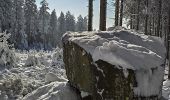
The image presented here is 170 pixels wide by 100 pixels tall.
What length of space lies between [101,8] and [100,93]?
9.30 m

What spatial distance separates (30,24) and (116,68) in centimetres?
7313

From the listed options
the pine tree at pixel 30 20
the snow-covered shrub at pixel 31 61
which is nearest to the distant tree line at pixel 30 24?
the pine tree at pixel 30 20

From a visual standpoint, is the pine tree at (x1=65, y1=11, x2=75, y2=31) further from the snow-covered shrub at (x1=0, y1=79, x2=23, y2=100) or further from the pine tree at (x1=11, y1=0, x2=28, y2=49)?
the snow-covered shrub at (x1=0, y1=79, x2=23, y2=100)

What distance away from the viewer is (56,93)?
27.8ft

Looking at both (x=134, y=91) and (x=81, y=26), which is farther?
(x=81, y=26)

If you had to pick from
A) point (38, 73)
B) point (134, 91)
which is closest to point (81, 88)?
point (134, 91)

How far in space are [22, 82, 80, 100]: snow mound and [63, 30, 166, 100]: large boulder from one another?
400 mm

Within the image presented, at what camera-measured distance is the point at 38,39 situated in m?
79.6

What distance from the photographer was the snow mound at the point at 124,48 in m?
7.27

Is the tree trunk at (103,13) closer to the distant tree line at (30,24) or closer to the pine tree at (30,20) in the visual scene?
the distant tree line at (30,24)

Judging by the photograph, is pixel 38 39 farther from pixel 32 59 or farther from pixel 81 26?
pixel 32 59

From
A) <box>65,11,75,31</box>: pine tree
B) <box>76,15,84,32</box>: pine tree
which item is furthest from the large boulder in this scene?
<box>76,15,84,32</box>: pine tree

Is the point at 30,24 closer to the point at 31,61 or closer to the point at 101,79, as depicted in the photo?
the point at 31,61

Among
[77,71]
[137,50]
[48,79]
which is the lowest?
[48,79]
